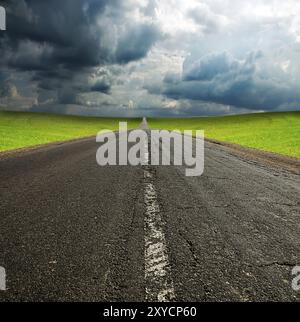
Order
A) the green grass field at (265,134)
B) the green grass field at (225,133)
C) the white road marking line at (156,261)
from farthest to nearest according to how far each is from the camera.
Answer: the green grass field at (225,133) < the green grass field at (265,134) < the white road marking line at (156,261)

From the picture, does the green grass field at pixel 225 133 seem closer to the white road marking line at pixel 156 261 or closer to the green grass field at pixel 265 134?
the green grass field at pixel 265 134

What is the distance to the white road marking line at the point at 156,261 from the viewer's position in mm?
2473

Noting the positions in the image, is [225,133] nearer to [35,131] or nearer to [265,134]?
[265,134]

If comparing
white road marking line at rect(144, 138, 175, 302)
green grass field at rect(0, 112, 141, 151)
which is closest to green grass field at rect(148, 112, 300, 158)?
white road marking line at rect(144, 138, 175, 302)

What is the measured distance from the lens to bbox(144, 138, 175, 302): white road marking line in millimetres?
2473

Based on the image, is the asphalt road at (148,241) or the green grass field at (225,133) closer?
the asphalt road at (148,241)

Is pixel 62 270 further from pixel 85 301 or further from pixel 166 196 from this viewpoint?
pixel 166 196

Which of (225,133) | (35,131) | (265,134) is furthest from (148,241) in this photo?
(225,133)

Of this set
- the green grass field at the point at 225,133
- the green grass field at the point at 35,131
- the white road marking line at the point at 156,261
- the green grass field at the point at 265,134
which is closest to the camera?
the white road marking line at the point at 156,261

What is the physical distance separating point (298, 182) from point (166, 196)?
12.7 feet

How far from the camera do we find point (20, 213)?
4465mm

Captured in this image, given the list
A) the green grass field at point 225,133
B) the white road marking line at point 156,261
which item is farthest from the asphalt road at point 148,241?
the green grass field at point 225,133
